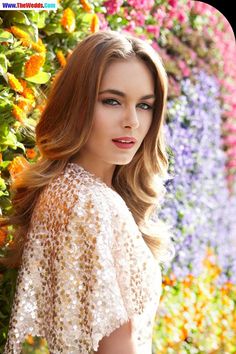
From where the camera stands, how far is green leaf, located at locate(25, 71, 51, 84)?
2.81m

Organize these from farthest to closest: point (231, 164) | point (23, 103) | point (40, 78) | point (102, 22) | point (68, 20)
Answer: point (231, 164)
point (102, 22)
point (68, 20)
point (40, 78)
point (23, 103)

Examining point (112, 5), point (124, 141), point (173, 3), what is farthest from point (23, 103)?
point (173, 3)

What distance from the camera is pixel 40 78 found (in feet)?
9.32

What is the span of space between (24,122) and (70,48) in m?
0.59

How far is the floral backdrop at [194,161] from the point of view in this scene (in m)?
3.94

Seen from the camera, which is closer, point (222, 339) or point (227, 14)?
point (227, 14)

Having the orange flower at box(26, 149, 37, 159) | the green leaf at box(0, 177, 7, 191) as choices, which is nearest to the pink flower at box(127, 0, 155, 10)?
the orange flower at box(26, 149, 37, 159)

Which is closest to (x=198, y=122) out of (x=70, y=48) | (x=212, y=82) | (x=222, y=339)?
(x=212, y=82)

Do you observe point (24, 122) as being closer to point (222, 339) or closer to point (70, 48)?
point (70, 48)

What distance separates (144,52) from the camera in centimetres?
247

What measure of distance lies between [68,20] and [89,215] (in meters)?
0.96

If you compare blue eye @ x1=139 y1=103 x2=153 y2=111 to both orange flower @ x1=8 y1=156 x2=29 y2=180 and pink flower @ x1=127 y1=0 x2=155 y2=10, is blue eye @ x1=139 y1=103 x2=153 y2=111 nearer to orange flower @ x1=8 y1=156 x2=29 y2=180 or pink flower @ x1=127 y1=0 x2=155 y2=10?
orange flower @ x1=8 y1=156 x2=29 y2=180

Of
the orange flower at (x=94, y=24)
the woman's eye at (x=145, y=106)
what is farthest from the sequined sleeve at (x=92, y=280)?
the orange flower at (x=94, y=24)

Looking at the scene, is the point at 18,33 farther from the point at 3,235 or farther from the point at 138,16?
the point at 138,16
